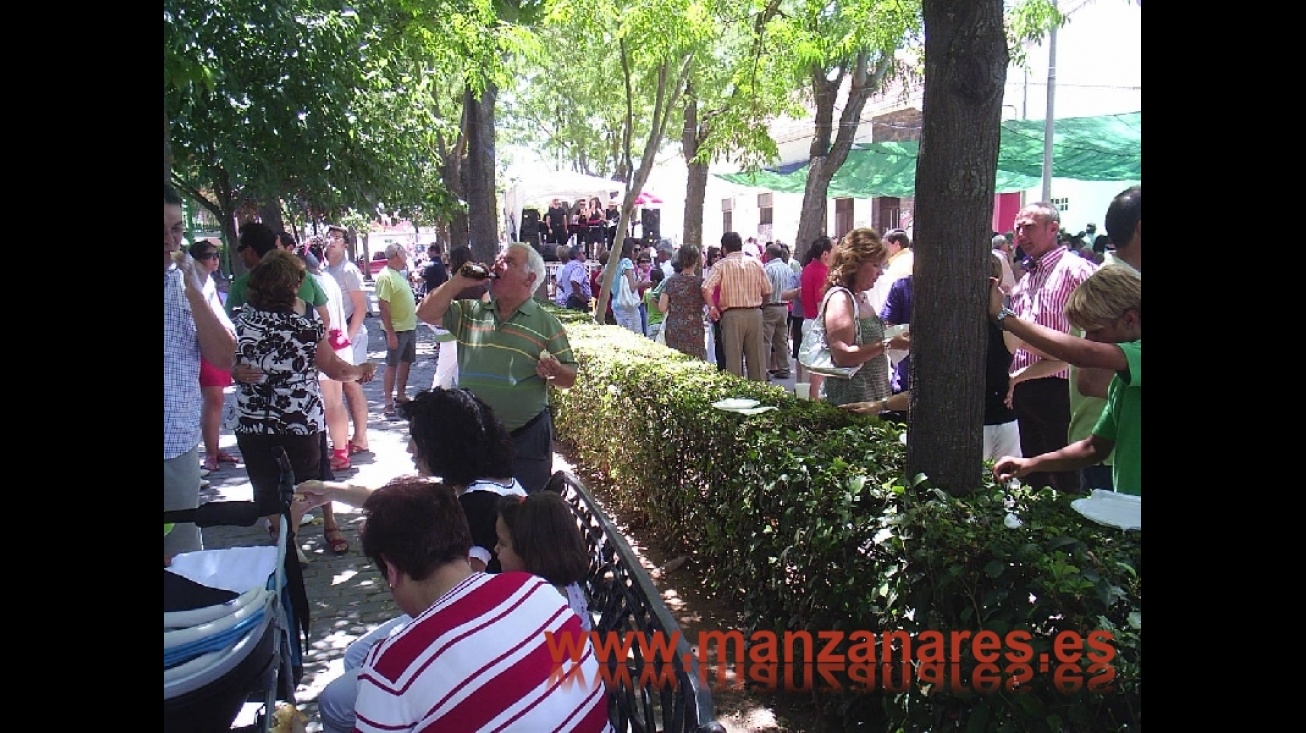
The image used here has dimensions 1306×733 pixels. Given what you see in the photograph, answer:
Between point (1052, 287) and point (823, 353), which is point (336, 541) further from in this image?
point (1052, 287)

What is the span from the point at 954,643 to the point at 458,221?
17.7 meters

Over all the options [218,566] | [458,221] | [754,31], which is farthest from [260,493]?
[458,221]

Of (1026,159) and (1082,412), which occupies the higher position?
(1026,159)

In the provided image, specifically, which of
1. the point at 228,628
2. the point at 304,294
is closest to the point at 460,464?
the point at 228,628

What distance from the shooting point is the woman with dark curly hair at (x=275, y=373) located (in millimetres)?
5016

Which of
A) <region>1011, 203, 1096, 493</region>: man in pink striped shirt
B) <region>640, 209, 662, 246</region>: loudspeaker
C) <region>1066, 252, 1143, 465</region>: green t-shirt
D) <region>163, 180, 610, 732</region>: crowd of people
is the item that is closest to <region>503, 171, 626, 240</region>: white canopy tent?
<region>640, 209, 662, 246</region>: loudspeaker

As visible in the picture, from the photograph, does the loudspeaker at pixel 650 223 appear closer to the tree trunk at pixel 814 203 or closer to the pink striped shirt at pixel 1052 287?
the tree trunk at pixel 814 203

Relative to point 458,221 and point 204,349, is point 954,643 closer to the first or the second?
point 204,349

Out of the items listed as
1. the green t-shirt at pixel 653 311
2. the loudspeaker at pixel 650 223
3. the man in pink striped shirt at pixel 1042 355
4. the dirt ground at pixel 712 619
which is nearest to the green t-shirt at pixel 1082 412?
the man in pink striped shirt at pixel 1042 355

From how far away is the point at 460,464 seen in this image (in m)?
3.47

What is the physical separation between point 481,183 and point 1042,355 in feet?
30.5

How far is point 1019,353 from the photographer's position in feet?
16.3
